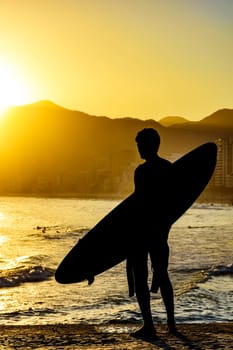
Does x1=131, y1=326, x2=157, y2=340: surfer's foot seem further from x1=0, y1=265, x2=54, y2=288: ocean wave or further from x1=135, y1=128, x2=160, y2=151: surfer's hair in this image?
x1=0, y1=265, x2=54, y2=288: ocean wave

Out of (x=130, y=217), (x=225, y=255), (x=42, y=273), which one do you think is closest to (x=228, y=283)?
(x=42, y=273)

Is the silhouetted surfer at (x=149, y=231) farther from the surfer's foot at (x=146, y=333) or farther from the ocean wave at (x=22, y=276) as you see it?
the ocean wave at (x=22, y=276)

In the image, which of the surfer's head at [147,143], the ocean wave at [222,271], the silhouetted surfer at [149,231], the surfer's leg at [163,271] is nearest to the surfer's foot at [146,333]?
the silhouetted surfer at [149,231]

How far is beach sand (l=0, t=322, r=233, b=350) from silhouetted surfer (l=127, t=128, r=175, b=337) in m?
0.32

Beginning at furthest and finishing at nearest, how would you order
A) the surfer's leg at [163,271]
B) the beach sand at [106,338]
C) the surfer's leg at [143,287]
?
the surfer's leg at [143,287] < the surfer's leg at [163,271] < the beach sand at [106,338]

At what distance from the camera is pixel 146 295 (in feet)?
23.1

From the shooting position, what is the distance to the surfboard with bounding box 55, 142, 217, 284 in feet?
23.5

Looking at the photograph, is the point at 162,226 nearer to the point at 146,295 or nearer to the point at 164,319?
the point at 146,295

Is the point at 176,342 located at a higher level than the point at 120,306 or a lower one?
higher

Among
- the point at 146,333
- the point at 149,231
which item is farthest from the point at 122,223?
the point at 146,333

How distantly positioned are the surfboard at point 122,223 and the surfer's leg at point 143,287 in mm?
237

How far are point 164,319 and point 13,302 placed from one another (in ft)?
18.0

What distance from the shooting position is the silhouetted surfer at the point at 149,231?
6848 mm

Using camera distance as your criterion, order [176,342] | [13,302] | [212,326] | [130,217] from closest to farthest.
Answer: [176,342] < [130,217] < [212,326] < [13,302]
